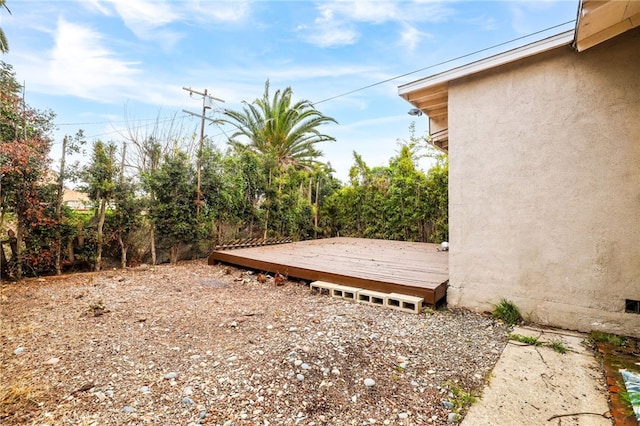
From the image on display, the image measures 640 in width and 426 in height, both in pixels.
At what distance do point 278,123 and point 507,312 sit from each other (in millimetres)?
10337

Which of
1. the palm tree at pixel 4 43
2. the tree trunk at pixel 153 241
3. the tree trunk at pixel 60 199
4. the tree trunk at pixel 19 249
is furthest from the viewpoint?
the tree trunk at pixel 153 241

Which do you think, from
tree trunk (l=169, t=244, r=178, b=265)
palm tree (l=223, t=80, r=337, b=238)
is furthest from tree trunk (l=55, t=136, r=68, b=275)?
palm tree (l=223, t=80, r=337, b=238)

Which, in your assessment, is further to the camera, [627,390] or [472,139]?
[472,139]

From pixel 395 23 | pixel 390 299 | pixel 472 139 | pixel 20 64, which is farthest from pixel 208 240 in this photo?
pixel 395 23

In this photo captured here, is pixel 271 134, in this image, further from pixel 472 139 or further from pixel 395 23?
pixel 472 139

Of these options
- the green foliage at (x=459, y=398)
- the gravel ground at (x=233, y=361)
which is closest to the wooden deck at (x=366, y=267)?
the gravel ground at (x=233, y=361)

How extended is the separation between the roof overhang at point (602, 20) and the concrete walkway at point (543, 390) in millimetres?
2692

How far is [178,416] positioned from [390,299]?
2685 mm

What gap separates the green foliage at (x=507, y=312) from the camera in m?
3.18

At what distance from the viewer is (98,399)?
71.6 inches

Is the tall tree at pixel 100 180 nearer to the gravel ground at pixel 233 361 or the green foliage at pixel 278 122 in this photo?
the gravel ground at pixel 233 361

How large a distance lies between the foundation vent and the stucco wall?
33mm

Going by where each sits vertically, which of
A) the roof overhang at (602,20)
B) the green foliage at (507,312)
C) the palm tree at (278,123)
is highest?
the palm tree at (278,123)

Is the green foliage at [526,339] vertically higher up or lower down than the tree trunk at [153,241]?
lower down
